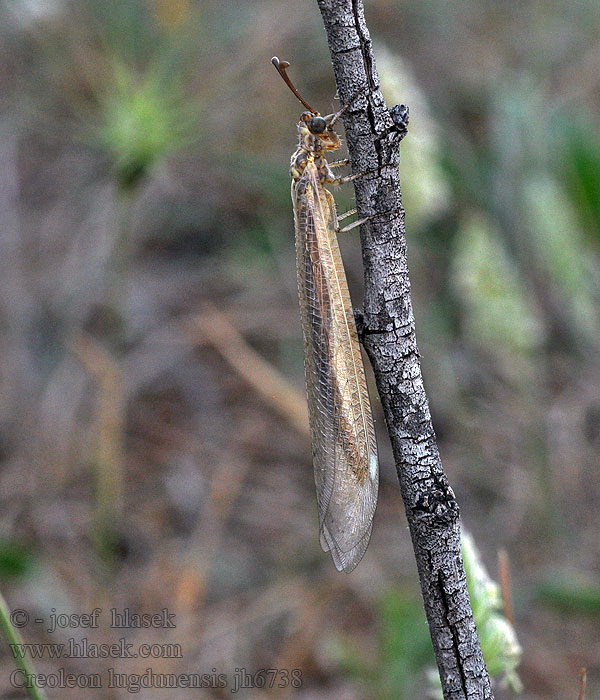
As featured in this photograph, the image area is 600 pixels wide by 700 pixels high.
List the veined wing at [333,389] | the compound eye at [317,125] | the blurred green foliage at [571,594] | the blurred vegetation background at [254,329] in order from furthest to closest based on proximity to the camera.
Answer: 1. the blurred vegetation background at [254,329]
2. the blurred green foliage at [571,594]
3. the compound eye at [317,125]
4. the veined wing at [333,389]

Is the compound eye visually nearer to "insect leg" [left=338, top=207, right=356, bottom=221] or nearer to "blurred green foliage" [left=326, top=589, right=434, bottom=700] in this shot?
"insect leg" [left=338, top=207, right=356, bottom=221]

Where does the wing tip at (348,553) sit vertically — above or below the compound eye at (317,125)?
below

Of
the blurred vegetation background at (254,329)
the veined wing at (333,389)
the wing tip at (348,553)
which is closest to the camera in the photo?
the wing tip at (348,553)

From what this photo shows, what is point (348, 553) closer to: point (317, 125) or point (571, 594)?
point (317, 125)

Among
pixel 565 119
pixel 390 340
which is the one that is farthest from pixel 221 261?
pixel 390 340

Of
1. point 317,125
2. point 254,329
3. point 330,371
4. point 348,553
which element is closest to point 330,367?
point 330,371

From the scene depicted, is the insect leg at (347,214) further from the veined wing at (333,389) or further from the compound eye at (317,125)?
the compound eye at (317,125)

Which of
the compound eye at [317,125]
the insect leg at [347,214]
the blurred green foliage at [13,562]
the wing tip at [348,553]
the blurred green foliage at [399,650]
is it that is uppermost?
the compound eye at [317,125]

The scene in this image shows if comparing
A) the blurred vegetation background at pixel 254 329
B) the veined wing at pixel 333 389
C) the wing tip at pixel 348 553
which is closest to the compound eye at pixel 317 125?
the veined wing at pixel 333 389
